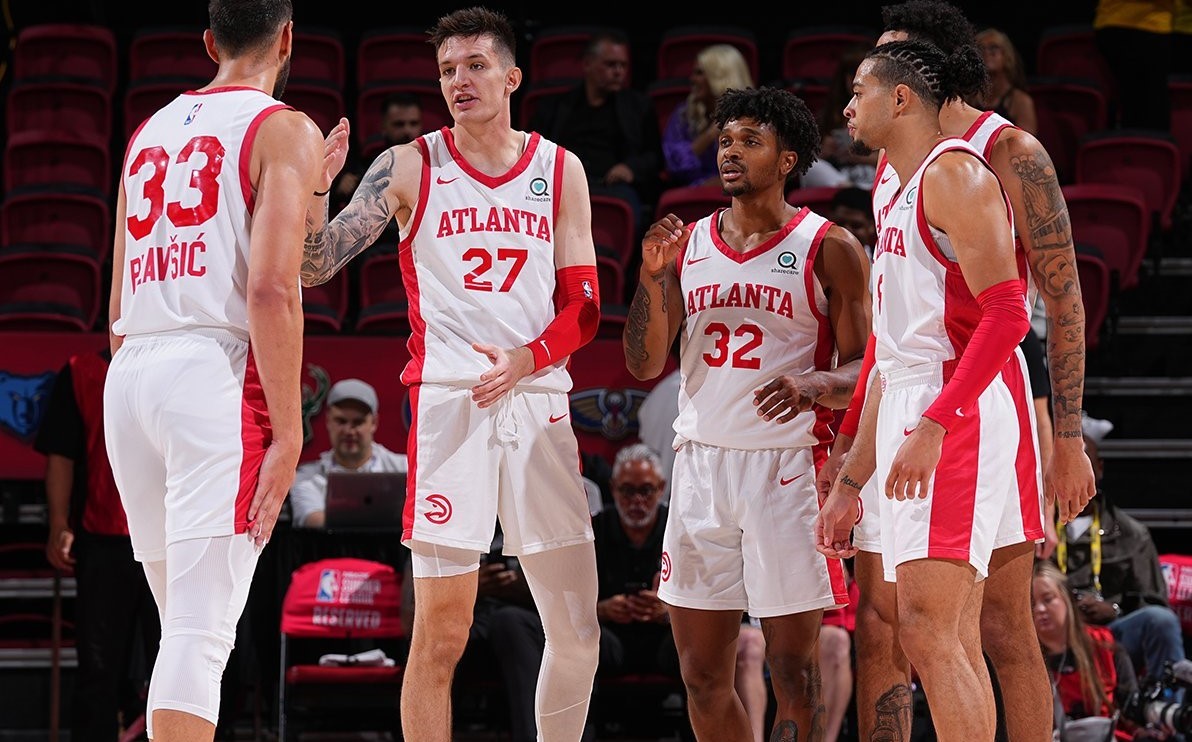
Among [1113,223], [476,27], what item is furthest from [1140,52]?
[476,27]

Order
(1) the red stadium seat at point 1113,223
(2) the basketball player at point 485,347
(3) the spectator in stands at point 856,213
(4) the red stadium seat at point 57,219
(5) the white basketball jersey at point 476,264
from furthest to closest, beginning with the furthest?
(4) the red stadium seat at point 57,219 → (1) the red stadium seat at point 1113,223 → (3) the spectator in stands at point 856,213 → (5) the white basketball jersey at point 476,264 → (2) the basketball player at point 485,347

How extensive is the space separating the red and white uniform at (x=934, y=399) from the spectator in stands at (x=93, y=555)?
3860 millimetres

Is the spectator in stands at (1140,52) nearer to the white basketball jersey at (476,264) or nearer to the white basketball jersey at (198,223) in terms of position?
the white basketball jersey at (476,264)

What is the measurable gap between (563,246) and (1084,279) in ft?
15.6

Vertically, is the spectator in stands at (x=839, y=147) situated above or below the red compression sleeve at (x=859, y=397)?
above

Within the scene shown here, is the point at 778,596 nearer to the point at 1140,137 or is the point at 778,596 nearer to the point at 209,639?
the point at 209,639

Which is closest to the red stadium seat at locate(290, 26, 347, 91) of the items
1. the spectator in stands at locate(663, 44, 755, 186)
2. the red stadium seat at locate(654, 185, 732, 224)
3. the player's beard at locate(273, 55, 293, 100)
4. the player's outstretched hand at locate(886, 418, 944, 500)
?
the spectator in stands at locate(663, 44, 755, 186)

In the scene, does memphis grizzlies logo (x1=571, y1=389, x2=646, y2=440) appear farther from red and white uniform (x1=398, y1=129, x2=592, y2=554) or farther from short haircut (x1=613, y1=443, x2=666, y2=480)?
red and white uniform (x1=398, y1=129, x2=592, y2=554)

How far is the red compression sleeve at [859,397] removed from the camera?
14.5 feet

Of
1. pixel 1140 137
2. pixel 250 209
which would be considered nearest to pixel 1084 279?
pixel 1140 137

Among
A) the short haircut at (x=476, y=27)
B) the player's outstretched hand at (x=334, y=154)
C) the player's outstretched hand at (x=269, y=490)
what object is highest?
the short haircut at (x=476, y=27)

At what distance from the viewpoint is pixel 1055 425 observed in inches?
174

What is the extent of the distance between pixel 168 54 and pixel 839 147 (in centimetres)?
555

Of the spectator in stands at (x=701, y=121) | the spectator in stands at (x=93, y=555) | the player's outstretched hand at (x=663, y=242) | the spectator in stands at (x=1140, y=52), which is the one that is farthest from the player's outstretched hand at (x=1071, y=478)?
the spectator in stands at (x=1140, y=52)
